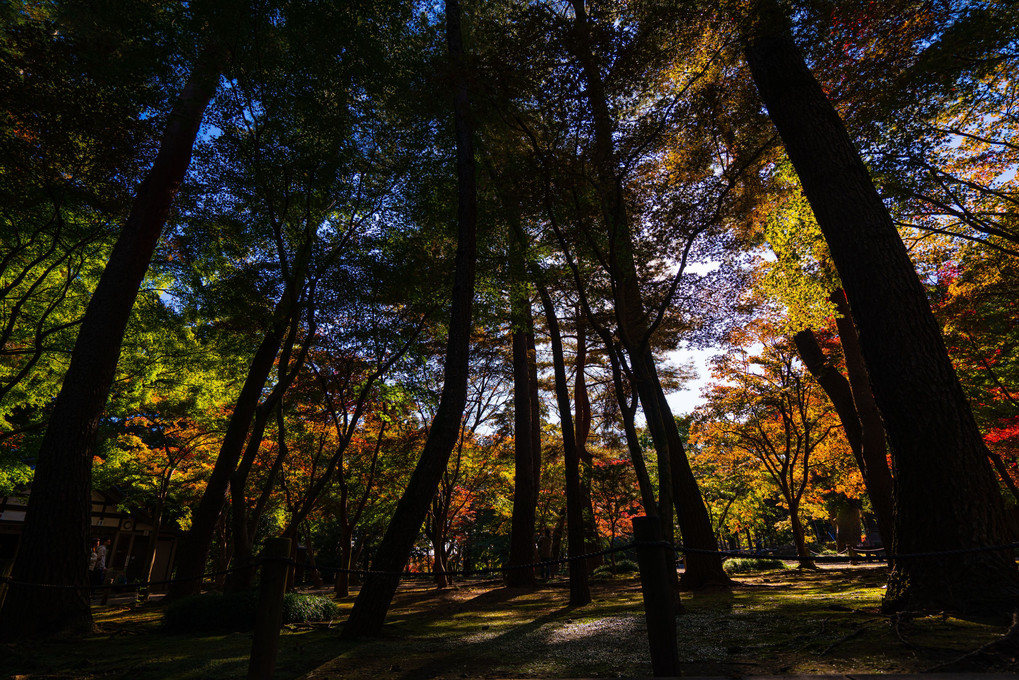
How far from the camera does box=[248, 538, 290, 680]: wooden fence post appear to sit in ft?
→ 10.0

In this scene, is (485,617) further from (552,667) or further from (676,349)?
(676,349)

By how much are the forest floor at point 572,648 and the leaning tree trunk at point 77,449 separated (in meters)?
0.59

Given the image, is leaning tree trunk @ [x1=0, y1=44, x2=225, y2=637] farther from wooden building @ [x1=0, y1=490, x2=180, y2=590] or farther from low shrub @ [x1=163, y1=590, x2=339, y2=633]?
wooden building @ [x1=0, y1=490, x2=180, y2=590]

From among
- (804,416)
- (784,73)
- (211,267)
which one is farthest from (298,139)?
(804,416)

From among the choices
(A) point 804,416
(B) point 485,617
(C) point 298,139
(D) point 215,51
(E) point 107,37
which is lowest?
(B) point 485,617

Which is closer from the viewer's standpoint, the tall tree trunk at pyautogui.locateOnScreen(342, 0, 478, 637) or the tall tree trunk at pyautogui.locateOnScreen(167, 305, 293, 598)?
the tall tree trunk at pyautogui.locateOnScreen(342, 0, 478, 637)

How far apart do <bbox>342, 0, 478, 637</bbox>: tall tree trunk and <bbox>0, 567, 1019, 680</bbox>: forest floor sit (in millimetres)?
459

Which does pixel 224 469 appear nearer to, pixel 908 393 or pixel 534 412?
pixel 534 412

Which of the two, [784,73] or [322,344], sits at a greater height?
[784,73]

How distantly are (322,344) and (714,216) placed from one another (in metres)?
7.51

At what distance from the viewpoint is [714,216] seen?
23.1 feet

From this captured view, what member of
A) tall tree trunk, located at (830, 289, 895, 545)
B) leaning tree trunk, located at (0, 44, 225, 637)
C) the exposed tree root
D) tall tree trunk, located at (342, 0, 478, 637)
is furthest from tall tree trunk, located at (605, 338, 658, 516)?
leaning tree trunk, located at (0, 44, 225, 637)

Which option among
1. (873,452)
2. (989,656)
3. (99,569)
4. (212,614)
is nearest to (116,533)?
(99,569)

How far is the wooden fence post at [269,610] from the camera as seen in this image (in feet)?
10.0
